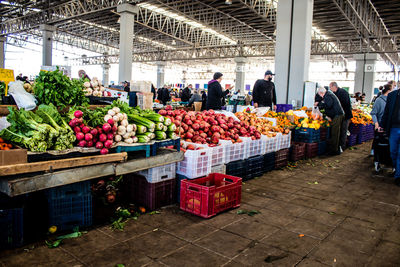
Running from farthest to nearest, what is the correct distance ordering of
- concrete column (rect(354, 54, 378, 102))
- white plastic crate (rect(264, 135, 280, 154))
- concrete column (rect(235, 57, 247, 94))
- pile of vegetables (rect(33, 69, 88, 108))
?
concrete column (rect(235, 57, 247, 94))
concrete column (rect(354, 54, 378, 102))
white plastic crate (rect(264, 135, 280, 154))
pile of vegetables (rect(33, 69, 88, 108))

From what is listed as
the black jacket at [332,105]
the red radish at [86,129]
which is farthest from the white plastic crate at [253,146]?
the black jacket at [332,105]

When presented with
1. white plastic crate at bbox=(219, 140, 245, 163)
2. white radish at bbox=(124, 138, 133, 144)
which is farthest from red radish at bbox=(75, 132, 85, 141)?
white plastic crate at bbox=(219, 140, 245, 163)

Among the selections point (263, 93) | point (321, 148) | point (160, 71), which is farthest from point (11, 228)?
point (160, 71)

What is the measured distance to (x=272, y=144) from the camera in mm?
6348

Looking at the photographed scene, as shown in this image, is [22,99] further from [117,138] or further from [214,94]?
[214,94]

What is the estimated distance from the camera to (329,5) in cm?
1636

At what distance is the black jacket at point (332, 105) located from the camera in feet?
27.8

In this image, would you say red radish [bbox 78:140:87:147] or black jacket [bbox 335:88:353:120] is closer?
red radish [bbox 78:140:87:147]

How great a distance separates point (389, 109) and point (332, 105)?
277cm

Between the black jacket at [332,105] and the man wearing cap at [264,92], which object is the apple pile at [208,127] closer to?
the man wearing cap at [264,92]

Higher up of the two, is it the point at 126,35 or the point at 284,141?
the point at 126,35

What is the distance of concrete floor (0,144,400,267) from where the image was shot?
2861 millimetres

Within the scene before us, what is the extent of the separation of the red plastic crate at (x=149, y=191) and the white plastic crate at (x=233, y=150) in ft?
3.66

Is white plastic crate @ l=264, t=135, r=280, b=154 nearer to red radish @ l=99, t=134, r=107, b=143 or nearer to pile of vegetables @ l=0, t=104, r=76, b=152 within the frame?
red radish @ l=99, t=134, r=107, b=143
